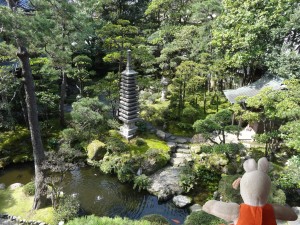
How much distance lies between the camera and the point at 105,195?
12648 millimetres

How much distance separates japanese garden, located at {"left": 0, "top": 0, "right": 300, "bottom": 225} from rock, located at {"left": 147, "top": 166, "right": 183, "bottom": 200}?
5 cm

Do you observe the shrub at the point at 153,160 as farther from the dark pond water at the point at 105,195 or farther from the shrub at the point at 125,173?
the dark pond water at the point at 105,195

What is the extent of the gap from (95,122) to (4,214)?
6.16 m

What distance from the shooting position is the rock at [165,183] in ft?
40.6

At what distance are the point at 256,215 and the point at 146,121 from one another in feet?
51.7

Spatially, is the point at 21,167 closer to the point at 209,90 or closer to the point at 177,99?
the point at 177,99

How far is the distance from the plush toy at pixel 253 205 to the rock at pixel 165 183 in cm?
992

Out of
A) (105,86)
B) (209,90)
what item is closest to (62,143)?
(105,86)

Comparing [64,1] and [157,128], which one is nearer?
[64,1]

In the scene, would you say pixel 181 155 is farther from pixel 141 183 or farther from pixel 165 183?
pixel 141 183

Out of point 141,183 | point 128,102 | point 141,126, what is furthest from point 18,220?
point 141,126

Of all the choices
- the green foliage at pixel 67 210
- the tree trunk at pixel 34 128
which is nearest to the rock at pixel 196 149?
the green foliage at pixel 67 210

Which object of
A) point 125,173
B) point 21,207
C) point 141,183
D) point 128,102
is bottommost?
point 21,207

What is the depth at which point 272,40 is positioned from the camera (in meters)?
16.5
